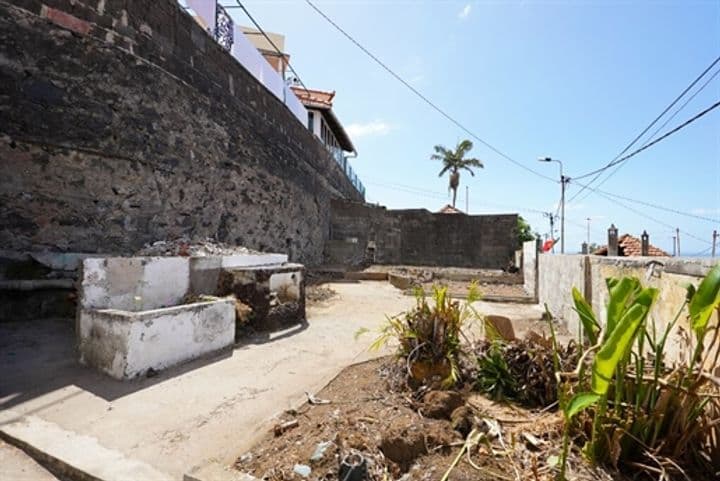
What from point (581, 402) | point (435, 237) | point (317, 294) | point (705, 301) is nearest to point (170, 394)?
point (581, 402)

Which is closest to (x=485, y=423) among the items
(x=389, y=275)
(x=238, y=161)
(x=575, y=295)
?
(x=575, y=295)

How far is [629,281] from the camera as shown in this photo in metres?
1.62

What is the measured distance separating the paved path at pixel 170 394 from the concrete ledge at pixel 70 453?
0.02 metres

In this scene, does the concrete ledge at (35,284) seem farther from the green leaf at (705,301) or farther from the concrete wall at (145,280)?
the green leaf at (705,301)

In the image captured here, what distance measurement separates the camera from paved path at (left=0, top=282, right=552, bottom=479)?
2.08 meters

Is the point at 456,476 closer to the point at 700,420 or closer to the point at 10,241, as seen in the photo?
the point at 700,420

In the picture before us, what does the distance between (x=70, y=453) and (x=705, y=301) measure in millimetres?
2995

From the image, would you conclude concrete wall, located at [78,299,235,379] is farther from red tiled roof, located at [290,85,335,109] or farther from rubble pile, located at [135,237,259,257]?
red tiled roof, located at [290,85,335,109]

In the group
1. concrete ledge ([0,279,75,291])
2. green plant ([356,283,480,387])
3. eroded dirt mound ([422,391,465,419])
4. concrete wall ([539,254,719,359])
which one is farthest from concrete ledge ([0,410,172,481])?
concrete wall ([539,254,719,359])

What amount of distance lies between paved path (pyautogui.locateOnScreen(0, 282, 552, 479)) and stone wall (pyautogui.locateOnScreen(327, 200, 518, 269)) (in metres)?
9.60

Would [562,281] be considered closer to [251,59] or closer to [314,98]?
[251,59]

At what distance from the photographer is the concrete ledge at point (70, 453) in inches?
70.8

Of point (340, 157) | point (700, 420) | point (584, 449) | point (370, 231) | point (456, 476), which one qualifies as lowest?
Result: point (456, 476)

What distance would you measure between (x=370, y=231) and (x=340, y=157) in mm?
4591
